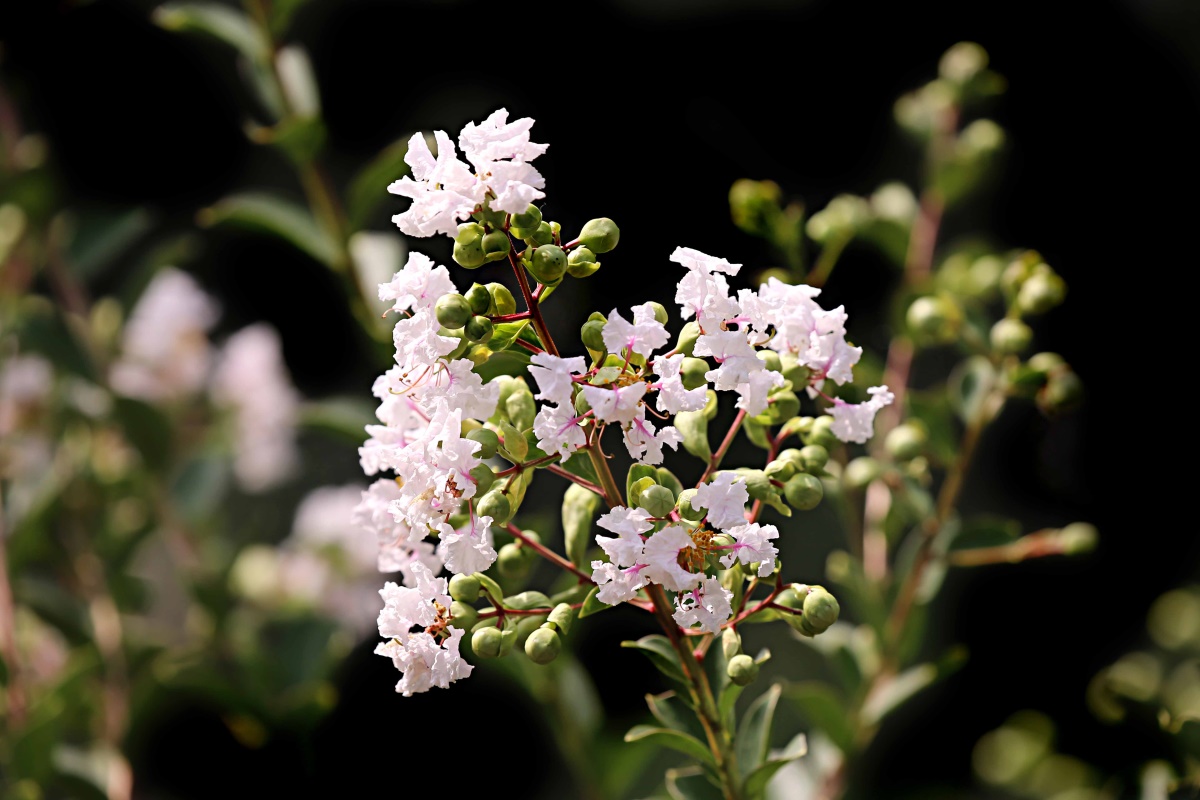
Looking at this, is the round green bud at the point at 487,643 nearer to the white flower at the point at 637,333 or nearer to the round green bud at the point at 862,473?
the white flower at the point at 637,333

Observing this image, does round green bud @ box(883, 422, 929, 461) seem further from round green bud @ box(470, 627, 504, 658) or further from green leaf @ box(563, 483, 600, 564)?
round green bud @ box(470, 627, 504, 658)

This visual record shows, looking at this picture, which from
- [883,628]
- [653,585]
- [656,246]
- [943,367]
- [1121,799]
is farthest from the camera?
[943,367]

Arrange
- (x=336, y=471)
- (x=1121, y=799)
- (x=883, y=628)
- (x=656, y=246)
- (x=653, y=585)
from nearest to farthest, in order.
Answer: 1. (x=653, y=585)
2. (x=1121, y=799)
3. (x=883, y=628)
4. (x=656, y=246)
5. (x=336, y=471)

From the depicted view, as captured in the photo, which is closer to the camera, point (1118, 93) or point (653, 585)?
point (653, 585)

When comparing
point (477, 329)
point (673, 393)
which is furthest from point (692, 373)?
point (477, 329)

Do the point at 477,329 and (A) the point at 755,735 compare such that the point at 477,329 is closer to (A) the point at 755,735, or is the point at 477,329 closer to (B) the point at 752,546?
(B) the point at 752,546

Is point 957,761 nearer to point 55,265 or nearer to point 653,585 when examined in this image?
point 653,585

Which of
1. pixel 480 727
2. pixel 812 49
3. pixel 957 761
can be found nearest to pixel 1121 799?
pixel 957 761
